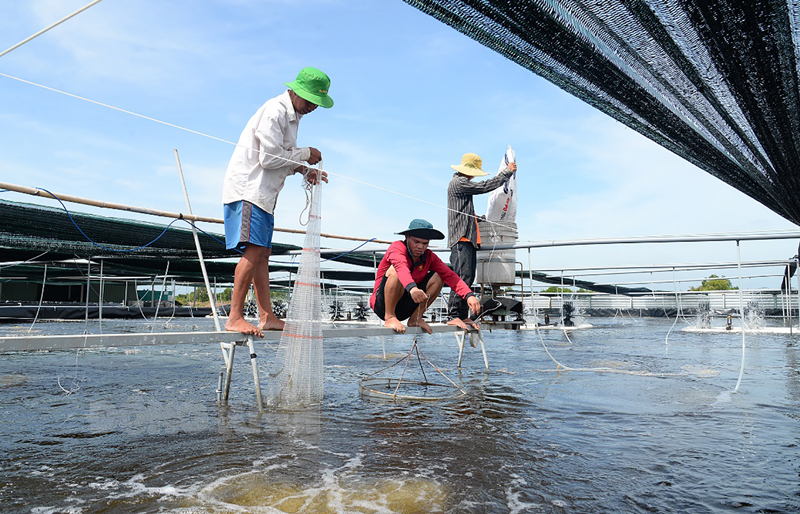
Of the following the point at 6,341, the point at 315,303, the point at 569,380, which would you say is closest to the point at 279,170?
the point at 315,303

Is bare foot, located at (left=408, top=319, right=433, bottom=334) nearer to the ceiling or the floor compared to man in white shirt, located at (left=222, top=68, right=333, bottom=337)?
nearer to the floor

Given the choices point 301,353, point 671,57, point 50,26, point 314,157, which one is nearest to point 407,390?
point 301,353

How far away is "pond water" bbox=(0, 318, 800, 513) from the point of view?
2029 millimetres

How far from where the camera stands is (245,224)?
3.39 meters

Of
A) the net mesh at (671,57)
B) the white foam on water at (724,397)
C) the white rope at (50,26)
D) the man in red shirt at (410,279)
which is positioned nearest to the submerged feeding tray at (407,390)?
the man in red shirt at (410,279)

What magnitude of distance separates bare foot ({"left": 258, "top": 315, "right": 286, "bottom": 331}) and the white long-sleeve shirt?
743 millimetres

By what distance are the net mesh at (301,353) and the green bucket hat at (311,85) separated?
42.9 inches

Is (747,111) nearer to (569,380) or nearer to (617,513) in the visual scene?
(617,513)

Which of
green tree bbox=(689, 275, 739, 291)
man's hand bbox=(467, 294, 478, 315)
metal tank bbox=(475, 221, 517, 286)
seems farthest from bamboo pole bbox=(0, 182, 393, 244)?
green tree bbox=(689, 275, 739, 291)

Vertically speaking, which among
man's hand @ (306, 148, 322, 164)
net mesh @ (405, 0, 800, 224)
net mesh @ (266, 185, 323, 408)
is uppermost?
net mesh @ (405, 0, 800, 224)

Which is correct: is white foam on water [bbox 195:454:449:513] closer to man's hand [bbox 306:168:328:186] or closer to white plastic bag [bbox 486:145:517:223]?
man's hand [bbox 306:168:328:186]

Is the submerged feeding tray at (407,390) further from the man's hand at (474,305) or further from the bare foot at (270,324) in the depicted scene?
the bare foot at (270,324)

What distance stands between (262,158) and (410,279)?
1.45m

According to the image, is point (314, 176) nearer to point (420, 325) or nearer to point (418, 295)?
point (418, 295)
